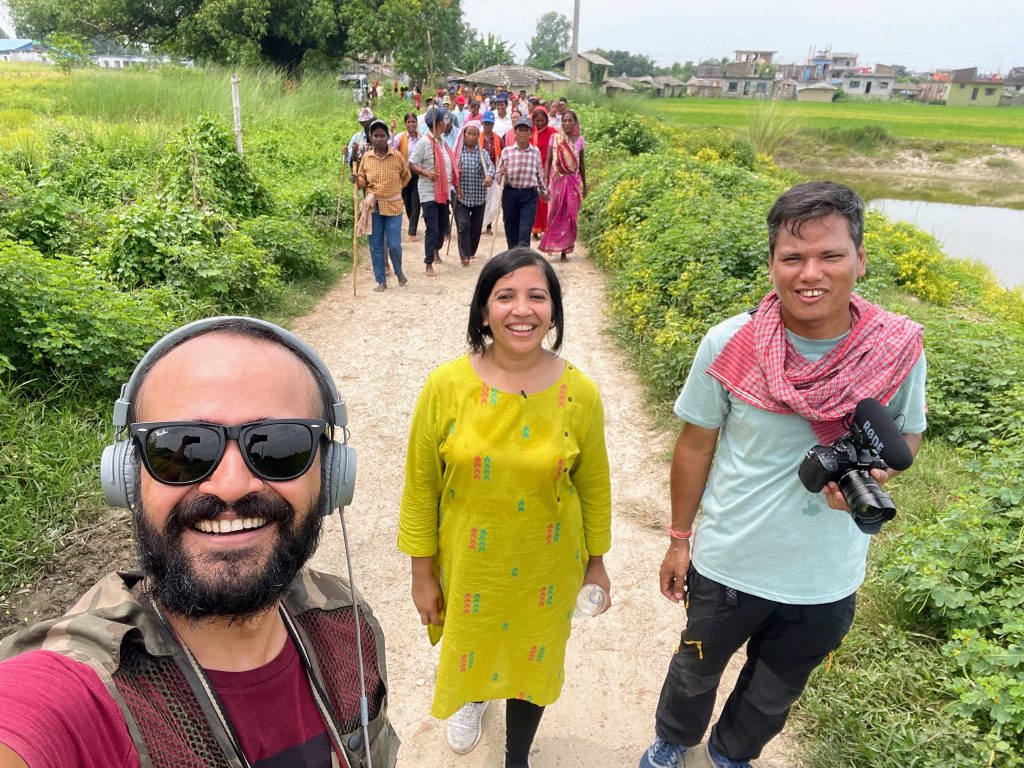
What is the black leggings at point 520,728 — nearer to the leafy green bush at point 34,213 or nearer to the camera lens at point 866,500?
the camera lens at point 866,500

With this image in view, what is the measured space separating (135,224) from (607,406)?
168 inches

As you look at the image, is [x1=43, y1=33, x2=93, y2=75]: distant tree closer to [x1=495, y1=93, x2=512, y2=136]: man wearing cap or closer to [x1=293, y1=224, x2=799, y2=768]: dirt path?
[x1=495, y1=93, x2=512, y2=136]: man wearing cap

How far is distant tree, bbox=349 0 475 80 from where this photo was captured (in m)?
21.9

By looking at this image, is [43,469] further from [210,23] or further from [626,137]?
[210,23]

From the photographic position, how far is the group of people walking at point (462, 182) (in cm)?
709

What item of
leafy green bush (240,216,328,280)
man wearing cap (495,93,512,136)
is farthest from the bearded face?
man wearing cap (495,93,512,136)

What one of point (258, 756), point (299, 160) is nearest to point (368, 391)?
point (258, 756)

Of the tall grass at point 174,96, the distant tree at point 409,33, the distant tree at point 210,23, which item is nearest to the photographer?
the tall grass at point 174,96

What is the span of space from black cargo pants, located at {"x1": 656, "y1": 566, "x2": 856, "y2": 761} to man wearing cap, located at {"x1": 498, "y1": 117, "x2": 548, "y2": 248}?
20.9ft

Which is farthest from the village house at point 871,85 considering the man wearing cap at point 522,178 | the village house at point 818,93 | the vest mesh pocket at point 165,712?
the vest mesh pocket at point 165,712

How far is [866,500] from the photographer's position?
60.1 inches

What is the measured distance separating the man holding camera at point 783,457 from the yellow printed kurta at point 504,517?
322 mm

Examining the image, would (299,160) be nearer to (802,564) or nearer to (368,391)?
(368,391)

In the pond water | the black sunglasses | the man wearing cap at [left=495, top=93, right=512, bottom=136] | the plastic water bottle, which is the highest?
the man wearing cap at [left=495, top=93, right=512, bottom=136]
